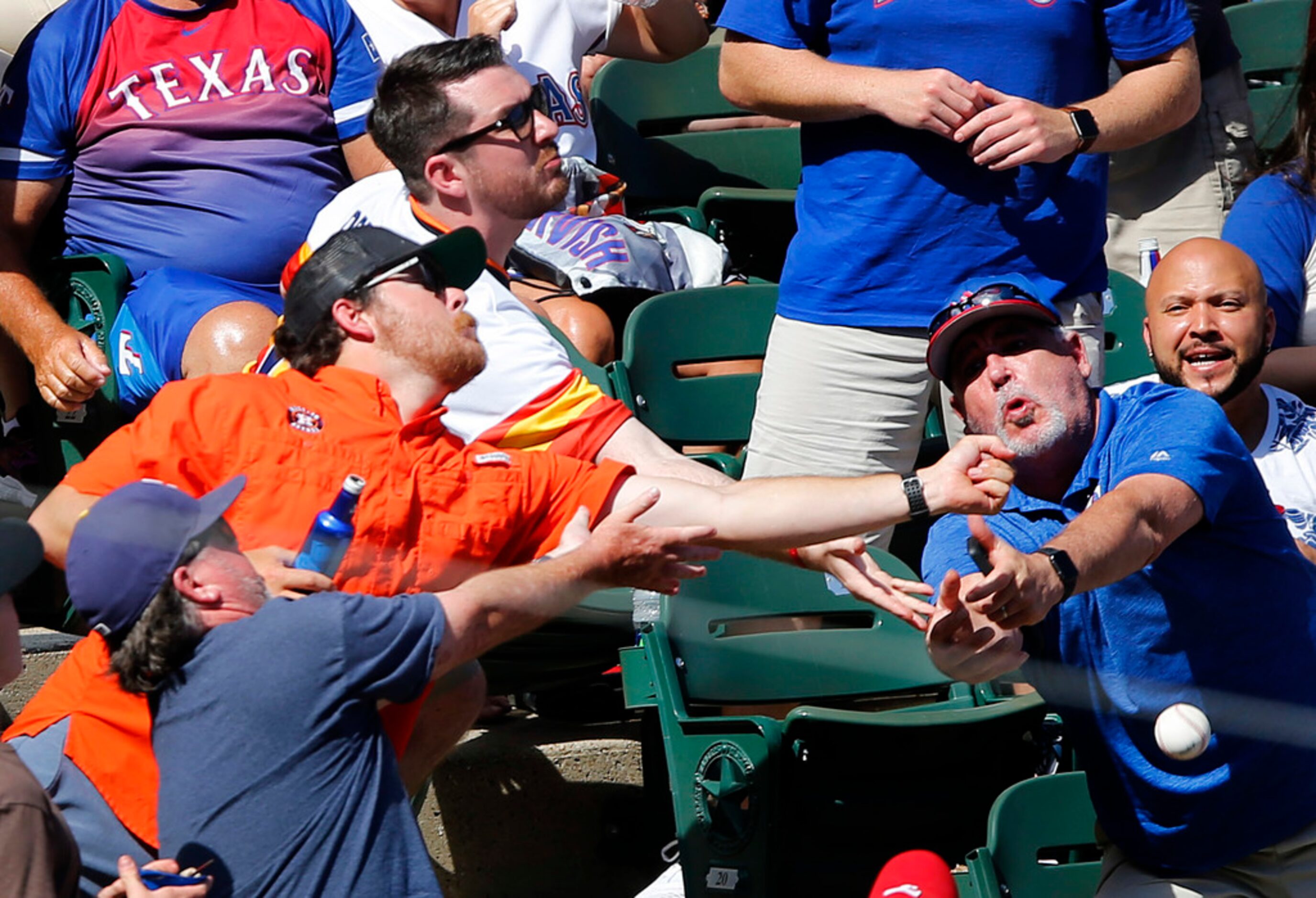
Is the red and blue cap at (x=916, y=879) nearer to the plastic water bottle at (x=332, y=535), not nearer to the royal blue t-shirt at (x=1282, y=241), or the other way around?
the plastic water bottle at (x=332, y=535)

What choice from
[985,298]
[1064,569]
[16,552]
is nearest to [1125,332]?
[985,298]

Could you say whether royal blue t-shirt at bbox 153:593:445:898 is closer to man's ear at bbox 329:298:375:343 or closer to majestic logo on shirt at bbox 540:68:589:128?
man's ear at bbox 329:298:375:343

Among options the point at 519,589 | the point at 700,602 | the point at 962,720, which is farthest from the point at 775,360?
the point at 519,589

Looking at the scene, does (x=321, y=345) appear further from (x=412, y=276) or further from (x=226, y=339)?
(x=226, y=339)

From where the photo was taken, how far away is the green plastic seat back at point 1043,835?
302 cm

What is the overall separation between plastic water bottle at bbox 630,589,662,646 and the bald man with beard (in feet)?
4.62

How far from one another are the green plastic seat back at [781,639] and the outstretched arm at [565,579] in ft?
2.51

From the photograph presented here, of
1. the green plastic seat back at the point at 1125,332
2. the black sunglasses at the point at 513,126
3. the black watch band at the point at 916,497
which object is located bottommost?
the green plastic seat back at the point at 1125,332

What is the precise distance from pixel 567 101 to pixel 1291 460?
7.47 feet

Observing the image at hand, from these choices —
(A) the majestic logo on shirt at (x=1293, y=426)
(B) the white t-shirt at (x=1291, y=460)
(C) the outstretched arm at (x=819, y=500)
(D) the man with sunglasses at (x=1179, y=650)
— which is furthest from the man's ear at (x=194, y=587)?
(A) the majestic logo on shirt at (x=1293, y=426)

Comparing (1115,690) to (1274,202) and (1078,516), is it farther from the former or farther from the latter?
(1274,202)

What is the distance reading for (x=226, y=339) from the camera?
354 centimetres

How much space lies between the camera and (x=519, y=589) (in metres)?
2.45

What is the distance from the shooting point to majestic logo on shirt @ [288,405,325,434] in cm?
255
